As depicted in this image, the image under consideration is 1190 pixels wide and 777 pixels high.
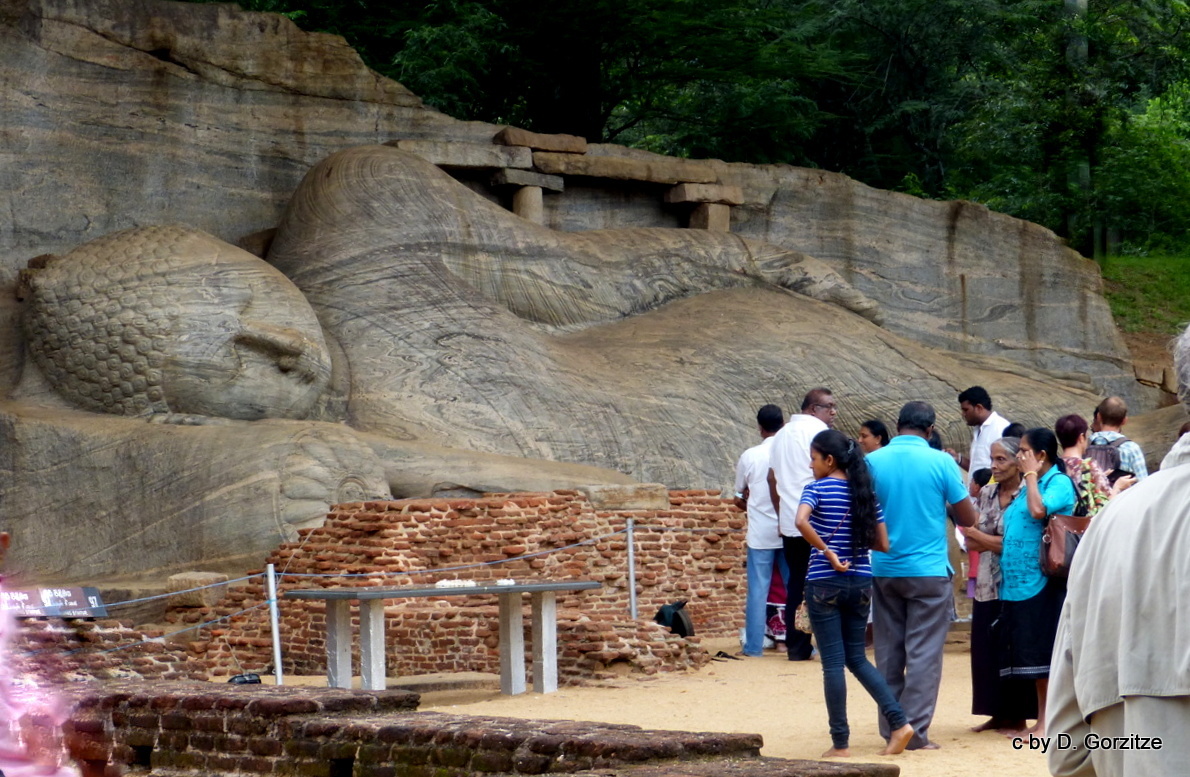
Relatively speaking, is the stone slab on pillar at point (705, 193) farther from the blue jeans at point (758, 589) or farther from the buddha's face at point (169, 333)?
the blue jeans at point (758, 589)

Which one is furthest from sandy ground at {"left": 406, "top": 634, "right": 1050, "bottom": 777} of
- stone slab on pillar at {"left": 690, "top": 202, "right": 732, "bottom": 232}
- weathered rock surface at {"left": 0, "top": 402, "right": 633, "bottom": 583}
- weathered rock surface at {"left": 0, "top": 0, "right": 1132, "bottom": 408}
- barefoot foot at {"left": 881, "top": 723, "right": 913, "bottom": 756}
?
stone slab on pillar at {"left": 690, "top": 202, "right": 732, "bottom": 232}

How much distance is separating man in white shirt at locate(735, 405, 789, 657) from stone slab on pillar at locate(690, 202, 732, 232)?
6.09 m

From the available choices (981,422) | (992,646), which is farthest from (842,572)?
(981,422)

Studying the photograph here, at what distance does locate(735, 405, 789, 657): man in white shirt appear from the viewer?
30.0 ft

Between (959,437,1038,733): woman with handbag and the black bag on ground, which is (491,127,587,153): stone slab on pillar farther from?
(959,437,1038,733): woman with handbag

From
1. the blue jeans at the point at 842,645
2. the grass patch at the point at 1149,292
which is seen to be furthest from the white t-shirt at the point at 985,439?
the grass patch at the point at 1149,292

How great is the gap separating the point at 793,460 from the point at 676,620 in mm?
1526

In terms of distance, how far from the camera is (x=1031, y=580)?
6.07 metres

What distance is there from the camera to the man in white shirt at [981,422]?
873cm

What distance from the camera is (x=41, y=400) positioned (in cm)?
1095

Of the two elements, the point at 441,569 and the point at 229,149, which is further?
the point at 229,149

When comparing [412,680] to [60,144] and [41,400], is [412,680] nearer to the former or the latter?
[41,400]

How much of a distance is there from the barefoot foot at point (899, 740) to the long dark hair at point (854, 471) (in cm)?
69

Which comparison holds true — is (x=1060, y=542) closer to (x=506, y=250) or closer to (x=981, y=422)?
(x=981, y=422)
